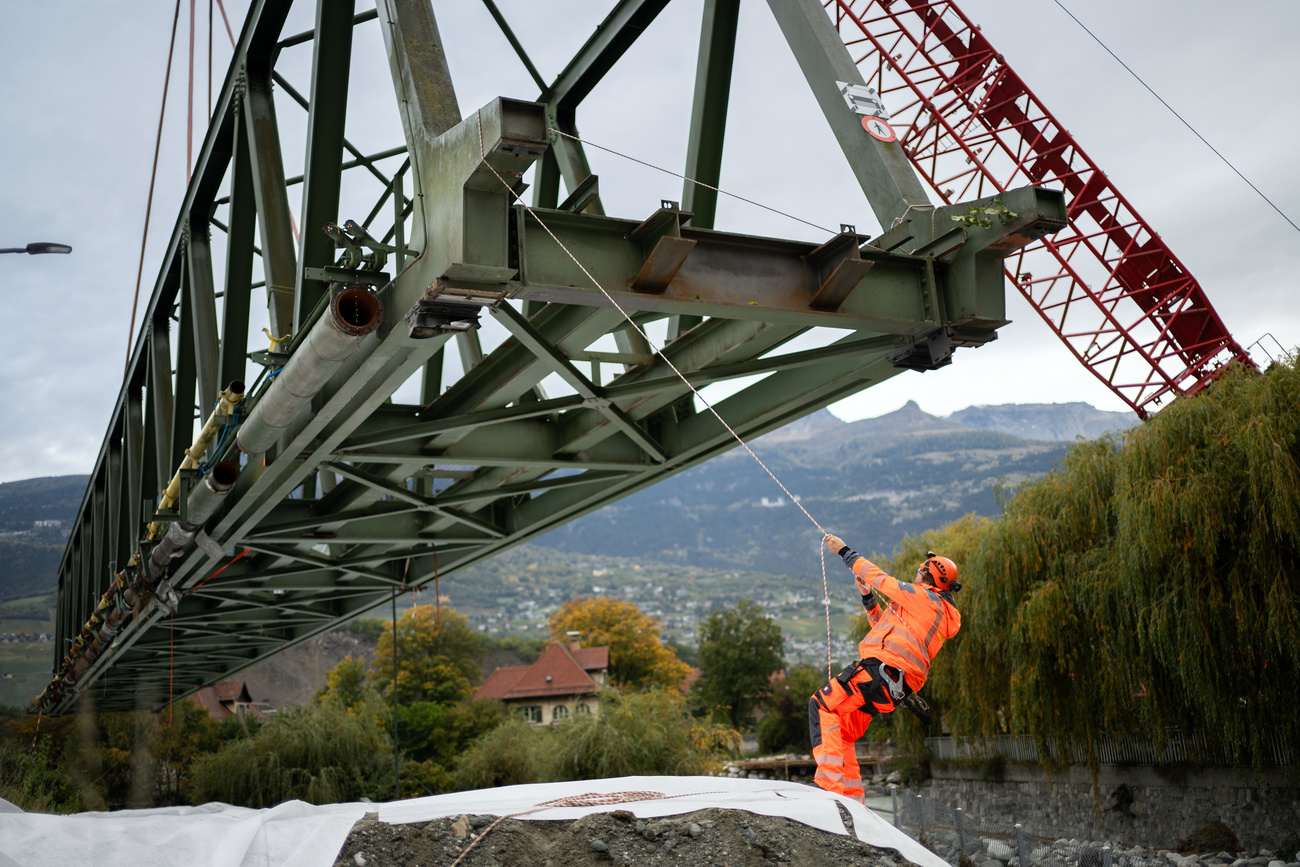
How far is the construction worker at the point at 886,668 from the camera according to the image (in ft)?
17.9

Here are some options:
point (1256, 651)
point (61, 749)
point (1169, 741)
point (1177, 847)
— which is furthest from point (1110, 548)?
point (61, 749)

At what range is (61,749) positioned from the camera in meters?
29.1

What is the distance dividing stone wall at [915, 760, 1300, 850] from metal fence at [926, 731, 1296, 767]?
0.26 meters

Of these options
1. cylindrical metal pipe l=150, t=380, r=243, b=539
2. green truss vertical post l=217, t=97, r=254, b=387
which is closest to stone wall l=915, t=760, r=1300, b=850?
cylindrical metal pipe l=150, t=380, r=243, b=539

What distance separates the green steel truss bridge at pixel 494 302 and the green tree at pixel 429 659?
48662 mm

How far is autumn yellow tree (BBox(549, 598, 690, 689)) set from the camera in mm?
75438

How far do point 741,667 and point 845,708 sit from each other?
68434 millimetres

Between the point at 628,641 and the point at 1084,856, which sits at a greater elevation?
the point at 628,641

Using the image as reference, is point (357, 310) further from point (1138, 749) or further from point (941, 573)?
point (1138, 749)

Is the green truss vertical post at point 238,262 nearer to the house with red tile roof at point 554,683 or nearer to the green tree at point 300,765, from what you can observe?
the green tree at point 300,765

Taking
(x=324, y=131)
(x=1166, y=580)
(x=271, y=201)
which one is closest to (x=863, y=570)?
(x=324, y=131)

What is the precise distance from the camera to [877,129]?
6.29m

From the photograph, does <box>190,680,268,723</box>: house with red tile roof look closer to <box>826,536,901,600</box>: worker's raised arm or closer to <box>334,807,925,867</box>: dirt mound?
<box>334,807,925,867</box>: dirt mound

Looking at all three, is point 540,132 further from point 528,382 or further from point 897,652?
point 897,652
